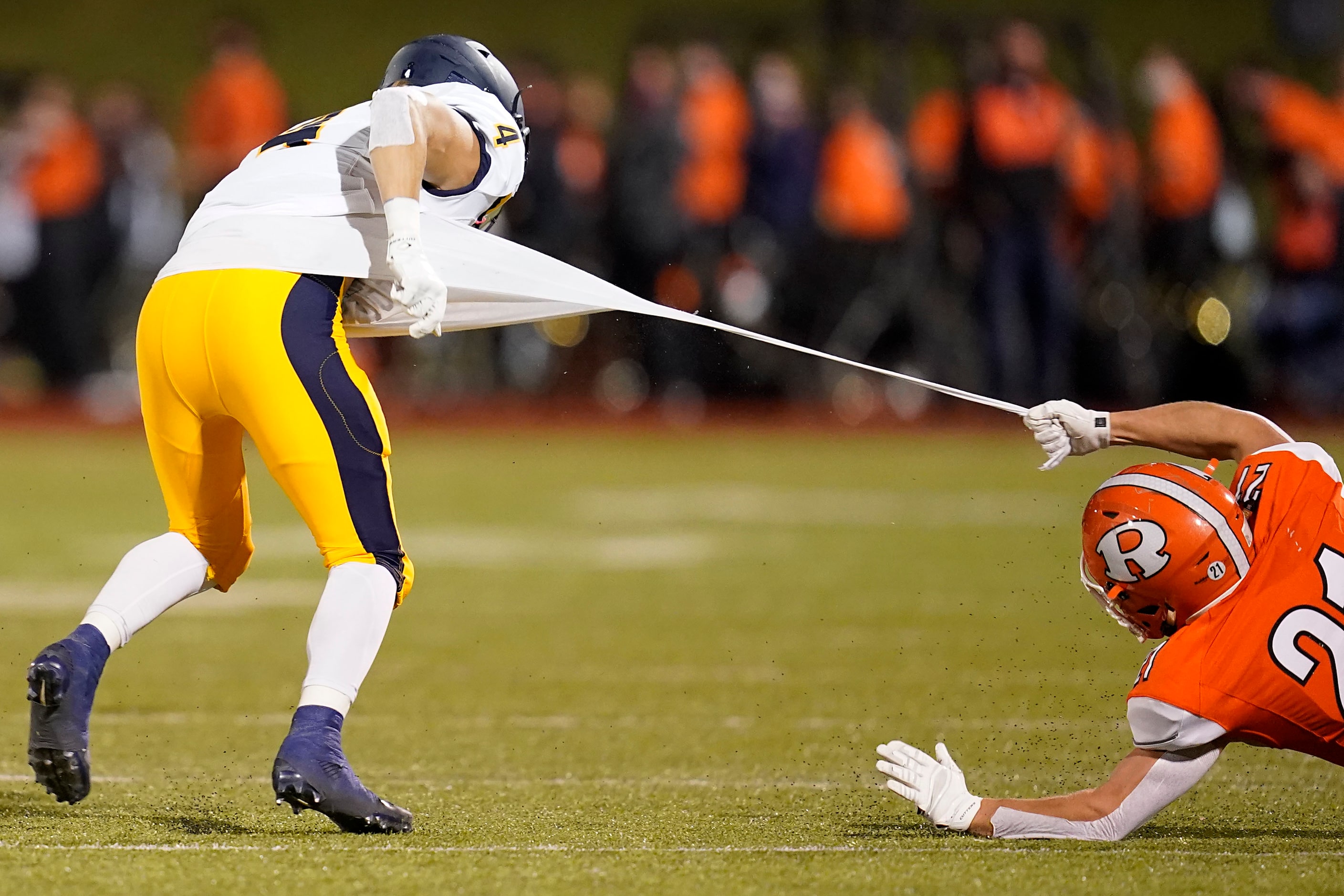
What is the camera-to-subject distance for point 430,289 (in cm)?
403

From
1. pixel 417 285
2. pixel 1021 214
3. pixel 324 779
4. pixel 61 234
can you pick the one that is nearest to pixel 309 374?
pixel 417 285

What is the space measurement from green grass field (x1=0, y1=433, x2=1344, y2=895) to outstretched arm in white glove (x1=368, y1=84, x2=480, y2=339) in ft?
3.55

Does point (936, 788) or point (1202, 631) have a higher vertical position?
point (1202, 631)

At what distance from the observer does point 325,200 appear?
423 cm

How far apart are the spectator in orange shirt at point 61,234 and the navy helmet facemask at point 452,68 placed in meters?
11.1

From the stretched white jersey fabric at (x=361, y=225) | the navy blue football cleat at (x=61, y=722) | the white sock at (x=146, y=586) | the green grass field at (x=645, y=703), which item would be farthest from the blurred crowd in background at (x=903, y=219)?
the navy blue football cleat at (x=61, y=722)

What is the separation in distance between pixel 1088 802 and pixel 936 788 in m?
0.30

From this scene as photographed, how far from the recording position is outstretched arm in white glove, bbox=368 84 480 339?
3975 millimetres

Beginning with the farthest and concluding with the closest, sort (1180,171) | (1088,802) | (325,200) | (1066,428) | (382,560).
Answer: (1180,171), (1066,428), (325,200), (382,560), (1088,802)

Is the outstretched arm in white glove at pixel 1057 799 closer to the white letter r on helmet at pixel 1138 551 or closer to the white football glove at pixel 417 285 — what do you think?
the white letter r on helmet at pixel 1138 551

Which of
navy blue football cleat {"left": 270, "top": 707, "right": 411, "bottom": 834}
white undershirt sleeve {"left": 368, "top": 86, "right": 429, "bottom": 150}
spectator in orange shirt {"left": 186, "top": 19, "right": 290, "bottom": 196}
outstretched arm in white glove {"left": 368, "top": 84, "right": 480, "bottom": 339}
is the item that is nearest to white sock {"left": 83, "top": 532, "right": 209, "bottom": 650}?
navy blue football cleat {"left": 270, "top": 707, "right": 411, "bottom": 834}

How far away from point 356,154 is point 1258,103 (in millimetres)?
11082

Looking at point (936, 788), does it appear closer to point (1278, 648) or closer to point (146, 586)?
point (1278, 648)

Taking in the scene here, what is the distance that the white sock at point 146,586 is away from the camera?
4211mm
